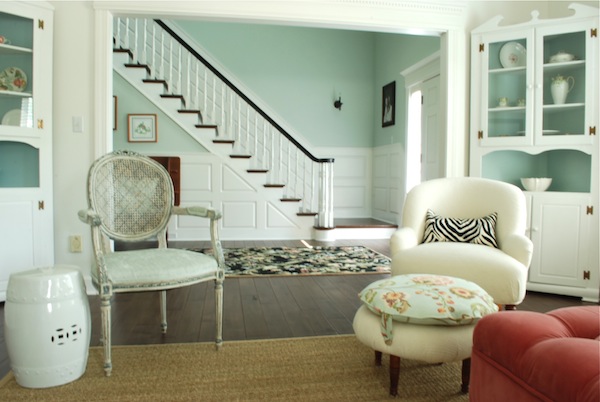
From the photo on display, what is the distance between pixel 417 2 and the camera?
368 centimetres

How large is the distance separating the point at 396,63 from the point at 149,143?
3.80m

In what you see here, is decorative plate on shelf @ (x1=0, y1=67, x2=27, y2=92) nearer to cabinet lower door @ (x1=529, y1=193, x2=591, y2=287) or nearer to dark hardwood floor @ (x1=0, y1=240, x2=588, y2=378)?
dark hardwood floor @ (x1=0, y1=240, x2=588, y2=378)

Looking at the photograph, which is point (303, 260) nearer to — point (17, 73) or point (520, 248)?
point (520, 248)

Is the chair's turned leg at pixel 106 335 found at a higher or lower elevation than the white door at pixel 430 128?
lower

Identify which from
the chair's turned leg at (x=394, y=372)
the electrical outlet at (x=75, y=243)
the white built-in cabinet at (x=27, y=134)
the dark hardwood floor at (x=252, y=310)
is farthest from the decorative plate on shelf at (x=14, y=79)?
the chair's turned leg at (x=394, y=372)

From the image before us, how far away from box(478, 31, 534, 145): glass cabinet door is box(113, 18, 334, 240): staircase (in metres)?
2.72

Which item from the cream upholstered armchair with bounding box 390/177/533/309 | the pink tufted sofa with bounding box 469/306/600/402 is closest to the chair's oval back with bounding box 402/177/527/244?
the cream upholstered armchair with bounding box 390/177/533/309

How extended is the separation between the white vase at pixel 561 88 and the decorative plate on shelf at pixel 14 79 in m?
3.93

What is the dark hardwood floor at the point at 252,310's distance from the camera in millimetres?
2555

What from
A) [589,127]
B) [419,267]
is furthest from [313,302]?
[589,127]

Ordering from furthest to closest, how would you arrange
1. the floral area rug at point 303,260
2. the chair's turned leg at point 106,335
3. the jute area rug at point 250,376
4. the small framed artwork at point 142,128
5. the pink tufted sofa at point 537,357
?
the small framed artwork at point 142,128
the floral area rug at point 303,260
the chair's turned leg at point 106,335
the jute area rug at point 250,376
the pink tufted sofa at point 537,357

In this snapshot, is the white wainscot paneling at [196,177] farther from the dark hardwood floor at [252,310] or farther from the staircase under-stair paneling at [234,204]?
the dark hardwood floor at [252,310]

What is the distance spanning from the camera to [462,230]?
2.86 m

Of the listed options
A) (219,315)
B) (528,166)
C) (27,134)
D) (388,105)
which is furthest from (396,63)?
(219,315)
